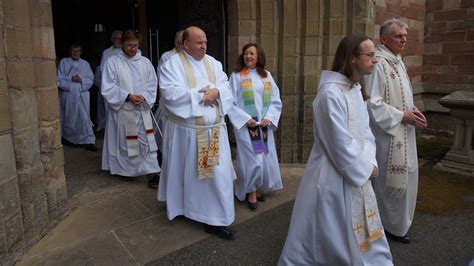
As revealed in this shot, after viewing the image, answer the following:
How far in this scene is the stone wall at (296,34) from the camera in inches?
209

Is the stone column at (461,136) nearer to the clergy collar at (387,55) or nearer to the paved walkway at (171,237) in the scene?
the paved walkway at (171,237)

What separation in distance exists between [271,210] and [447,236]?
1.57m

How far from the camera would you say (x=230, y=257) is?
9.94 ft

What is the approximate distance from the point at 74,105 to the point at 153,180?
9.35ft

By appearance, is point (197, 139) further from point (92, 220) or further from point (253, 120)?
point (92, 220)

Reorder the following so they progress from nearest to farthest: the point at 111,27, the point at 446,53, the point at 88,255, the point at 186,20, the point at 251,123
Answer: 1. the point at 88,255
2. the point at 251,123
3. the point at 186,20
4. the point at 446,53
5. the point at 111,27

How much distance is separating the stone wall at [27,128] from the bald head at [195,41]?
1.13 meters

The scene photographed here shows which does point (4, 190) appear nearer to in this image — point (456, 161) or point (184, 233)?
point (184, 233)

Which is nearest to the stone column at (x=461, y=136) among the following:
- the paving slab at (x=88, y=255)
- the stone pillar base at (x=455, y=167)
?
the stone pillar base at (x=455, y=167)

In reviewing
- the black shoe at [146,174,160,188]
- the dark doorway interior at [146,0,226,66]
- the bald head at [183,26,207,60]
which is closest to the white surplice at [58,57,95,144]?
the dark doorway interior at [146,0,226,66]

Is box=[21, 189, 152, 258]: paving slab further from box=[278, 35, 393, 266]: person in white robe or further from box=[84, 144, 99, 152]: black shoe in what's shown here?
box=[84, 144, 99, 152]: black shoe

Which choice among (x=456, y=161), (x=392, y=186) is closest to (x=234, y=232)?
(x=392, y=186)

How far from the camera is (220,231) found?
3.34 meters

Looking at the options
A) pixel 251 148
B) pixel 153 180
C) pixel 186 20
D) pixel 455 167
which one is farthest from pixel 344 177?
pixel 186 20
